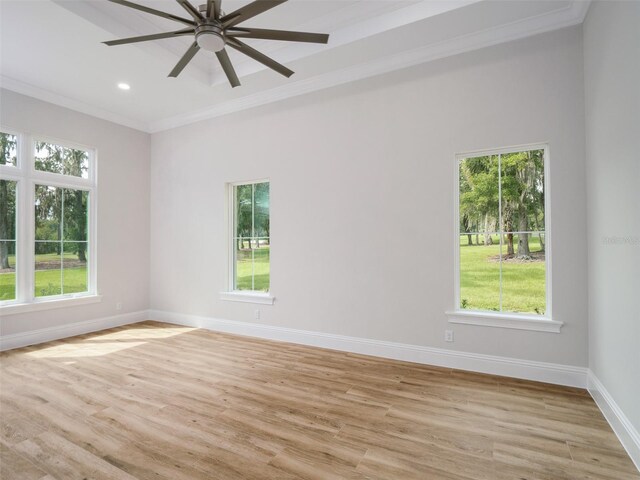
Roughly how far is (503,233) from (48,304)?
5.63 meters

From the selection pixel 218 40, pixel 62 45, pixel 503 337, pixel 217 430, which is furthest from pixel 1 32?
pixel 503 337

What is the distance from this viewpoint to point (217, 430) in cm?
228

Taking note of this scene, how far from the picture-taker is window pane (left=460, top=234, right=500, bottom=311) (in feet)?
11.0

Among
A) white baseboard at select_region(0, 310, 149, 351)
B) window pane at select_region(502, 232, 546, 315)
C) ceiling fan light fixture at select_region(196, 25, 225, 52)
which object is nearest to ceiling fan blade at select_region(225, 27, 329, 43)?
ceiling fan light fixture at select_region(196, 25, 225, 52)

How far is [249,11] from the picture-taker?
1.98m

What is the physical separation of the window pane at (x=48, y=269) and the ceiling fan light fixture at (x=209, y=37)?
3905mm

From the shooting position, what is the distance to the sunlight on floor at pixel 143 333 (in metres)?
4.61

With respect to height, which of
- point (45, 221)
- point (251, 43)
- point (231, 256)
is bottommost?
point (231, 256)

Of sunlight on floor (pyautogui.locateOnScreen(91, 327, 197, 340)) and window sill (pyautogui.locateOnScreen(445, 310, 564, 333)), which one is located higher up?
window sill (pyautogui.locateOnScreen(445, 310, 564, 333))

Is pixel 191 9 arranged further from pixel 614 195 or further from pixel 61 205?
pixel 61 205

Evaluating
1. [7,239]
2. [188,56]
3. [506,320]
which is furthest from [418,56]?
[7,239]

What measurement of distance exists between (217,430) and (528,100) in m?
3.81

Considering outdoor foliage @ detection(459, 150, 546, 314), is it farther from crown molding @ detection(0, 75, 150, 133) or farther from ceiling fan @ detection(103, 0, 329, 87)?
crown molding @ detection(0, 75, 150, 133)

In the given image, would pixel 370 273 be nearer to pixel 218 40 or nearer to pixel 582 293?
pixel 582 293
